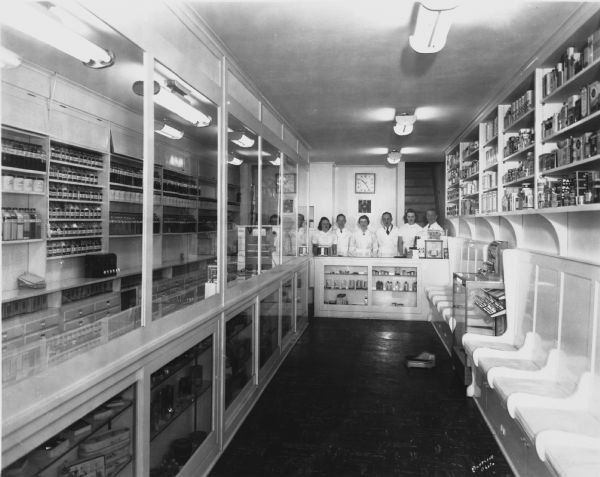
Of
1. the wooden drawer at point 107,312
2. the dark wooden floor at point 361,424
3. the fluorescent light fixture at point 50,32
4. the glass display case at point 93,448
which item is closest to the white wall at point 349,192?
the dark wooden floor at point 361,424

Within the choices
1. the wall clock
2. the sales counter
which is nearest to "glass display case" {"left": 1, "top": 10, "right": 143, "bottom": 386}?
the sales counter

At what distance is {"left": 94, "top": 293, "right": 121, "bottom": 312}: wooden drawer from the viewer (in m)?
2.68

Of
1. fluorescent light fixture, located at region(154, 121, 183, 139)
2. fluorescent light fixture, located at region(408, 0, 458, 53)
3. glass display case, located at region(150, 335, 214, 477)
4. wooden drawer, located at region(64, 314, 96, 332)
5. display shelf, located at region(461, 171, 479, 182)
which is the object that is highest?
fluorescent light fixture, located at region(408, 0, 458, 53)

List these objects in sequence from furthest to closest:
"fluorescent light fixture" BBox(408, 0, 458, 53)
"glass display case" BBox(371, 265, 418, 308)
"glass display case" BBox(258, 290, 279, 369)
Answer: "glass display case" BBox(371, 265, 418, 308), "glass display case" BBox(258, 290, 279, 369), "fluorescent light fixture" BBox(408, 0, 458, 53)

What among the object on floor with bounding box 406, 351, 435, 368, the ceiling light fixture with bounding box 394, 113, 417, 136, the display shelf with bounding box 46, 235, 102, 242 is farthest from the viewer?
the ceiling light fixture with bounding box 394, 113, 417, 136

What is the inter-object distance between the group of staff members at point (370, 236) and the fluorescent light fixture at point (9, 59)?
7.39m

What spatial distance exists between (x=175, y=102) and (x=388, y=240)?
7.26m

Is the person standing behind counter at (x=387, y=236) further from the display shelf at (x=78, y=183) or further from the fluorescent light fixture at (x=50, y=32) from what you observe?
the fluorescent light fixture at (x=50, y=32)

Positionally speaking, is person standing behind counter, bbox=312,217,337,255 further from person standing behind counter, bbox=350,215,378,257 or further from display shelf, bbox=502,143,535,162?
display shelf, bbox=502,143,535,162

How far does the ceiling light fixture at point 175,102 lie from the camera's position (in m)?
2.43

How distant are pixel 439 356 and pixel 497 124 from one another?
280 cm

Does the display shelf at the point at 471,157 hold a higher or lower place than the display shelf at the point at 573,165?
higher

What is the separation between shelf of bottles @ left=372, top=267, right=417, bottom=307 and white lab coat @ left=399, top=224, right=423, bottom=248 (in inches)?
59.0

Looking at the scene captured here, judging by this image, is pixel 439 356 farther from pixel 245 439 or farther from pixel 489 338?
pixel 245 439
